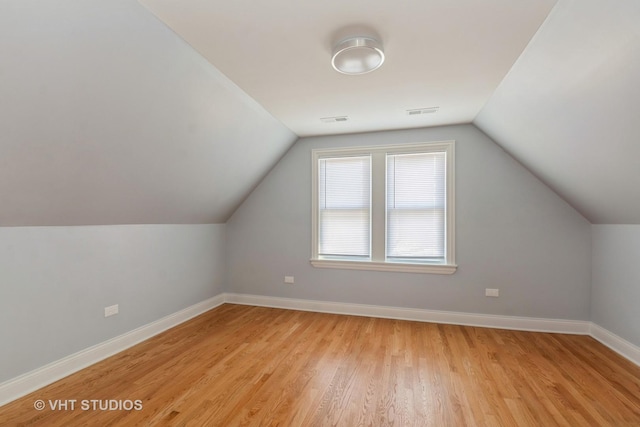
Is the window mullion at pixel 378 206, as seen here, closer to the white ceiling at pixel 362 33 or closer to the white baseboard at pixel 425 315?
the white baseboard at pixel 425 315

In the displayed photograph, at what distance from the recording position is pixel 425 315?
12.7 feet

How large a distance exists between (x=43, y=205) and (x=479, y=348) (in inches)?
162

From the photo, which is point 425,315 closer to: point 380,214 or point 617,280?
point 380,214

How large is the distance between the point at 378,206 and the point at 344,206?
49 centimetres

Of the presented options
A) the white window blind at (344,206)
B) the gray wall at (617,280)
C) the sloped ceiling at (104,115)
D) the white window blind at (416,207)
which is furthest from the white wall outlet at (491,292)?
the sloped ceiling at (104,115)

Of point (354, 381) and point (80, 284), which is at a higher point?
point (80, 284)

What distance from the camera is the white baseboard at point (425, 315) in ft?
11.3

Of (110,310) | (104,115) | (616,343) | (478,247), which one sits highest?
(104,115)

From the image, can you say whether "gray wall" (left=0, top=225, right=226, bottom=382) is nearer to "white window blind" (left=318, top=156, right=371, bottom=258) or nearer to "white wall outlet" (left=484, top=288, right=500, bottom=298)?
"white window blind" (left=318, top=156, right=371, bottom=258)

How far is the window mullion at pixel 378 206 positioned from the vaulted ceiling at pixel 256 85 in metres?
0.89

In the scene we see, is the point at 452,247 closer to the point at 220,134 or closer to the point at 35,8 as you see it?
the point at 220,134

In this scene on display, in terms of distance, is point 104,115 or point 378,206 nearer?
point 104,115

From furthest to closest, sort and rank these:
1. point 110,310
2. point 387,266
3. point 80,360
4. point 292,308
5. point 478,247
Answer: point 292,308 → point 387,266 → point 478,247 → point 110,310 → point 80,360

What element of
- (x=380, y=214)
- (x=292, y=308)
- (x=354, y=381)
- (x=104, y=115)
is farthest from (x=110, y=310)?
(x=380, y=214)
